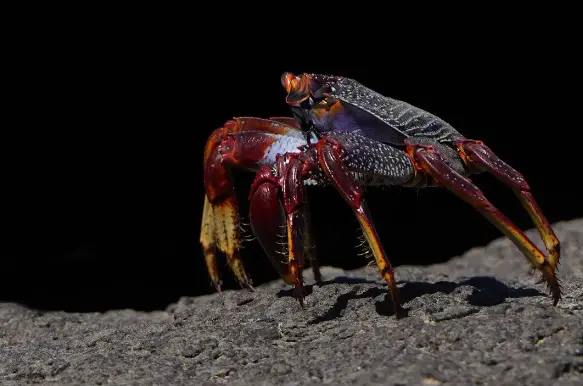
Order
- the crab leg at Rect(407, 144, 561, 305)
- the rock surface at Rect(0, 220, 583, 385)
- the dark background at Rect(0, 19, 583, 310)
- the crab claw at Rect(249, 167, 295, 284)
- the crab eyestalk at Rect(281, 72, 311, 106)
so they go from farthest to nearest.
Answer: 1. the dark background at Rect(0, 19, 583, 310)
2. the crab eyestalk at Rect(281, 72, 311, 106)
3. the crab claw at Rect(249, 167, 295, 284)
4. the crab leg at Rect(407, 144, 561, 305)
5. the rock surface at Rect(0, 220, 583, 385)

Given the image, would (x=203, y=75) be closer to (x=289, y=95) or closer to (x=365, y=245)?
(x=289, y=95)

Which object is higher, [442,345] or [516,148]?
[516,148]

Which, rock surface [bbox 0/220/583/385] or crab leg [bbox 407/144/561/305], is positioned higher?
crab leg [bbox 407/144/561/305]

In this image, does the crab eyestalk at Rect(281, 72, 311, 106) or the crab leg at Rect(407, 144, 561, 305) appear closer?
the crab leg at Rect(407, 144, 561, 305)

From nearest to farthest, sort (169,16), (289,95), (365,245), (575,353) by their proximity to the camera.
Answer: (575,353), (365,245), (289,95), (169,16)

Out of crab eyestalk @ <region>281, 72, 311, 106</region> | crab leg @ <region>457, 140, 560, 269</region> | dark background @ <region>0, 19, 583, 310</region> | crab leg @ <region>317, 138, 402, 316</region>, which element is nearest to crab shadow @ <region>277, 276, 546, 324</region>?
crab leg @ <region>317, 138, 402, 316</region>

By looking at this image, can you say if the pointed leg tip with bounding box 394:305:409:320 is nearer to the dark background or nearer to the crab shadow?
the crab shadow

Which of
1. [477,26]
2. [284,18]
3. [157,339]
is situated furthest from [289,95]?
[477,26]

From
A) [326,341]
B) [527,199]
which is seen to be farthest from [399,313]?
[527,199]
